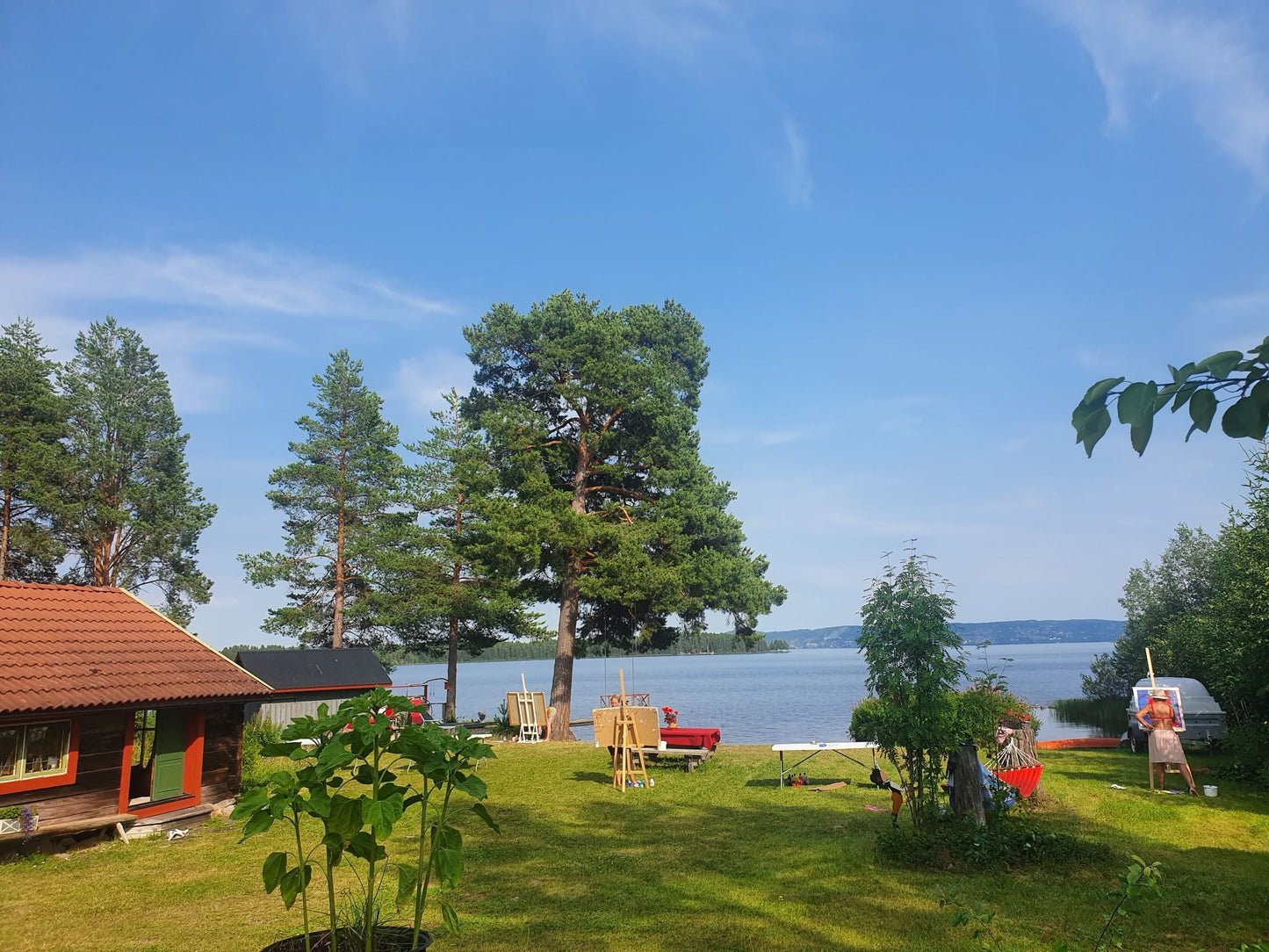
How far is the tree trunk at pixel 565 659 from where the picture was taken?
84.4ft

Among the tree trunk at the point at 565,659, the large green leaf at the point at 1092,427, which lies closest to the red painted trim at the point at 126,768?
the large green leaf at the point at 1092,427

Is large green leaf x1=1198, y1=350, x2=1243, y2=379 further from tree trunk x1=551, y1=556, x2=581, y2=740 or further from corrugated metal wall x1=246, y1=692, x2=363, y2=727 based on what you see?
corrugated metal wall x1=246, y1=692, x2=363, y2=727

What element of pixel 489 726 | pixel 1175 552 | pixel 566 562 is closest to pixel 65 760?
pixel 566 562

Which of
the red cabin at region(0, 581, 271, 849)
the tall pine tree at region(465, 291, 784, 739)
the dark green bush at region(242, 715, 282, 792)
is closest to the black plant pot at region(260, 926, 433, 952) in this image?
the red cabin at region(0, 581, 271, 849)

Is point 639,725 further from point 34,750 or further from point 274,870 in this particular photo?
point 274,870

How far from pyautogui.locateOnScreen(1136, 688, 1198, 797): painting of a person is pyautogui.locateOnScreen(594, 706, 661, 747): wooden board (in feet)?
29.1

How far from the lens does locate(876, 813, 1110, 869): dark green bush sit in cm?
887

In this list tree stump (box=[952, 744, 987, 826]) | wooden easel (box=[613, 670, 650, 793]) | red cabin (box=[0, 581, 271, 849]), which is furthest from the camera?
wooden easel (box=[613, 670, 650, 793])

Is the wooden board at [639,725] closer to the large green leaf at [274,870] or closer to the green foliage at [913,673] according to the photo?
the green foliage at [913,673]

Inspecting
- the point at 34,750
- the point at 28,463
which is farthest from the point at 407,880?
the point at 28,463

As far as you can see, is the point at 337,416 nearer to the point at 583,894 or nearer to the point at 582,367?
the point at 582,367

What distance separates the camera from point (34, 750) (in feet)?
36.1

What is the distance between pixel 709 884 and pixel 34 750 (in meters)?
9.42

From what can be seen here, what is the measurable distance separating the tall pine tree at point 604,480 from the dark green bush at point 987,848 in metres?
14.5
